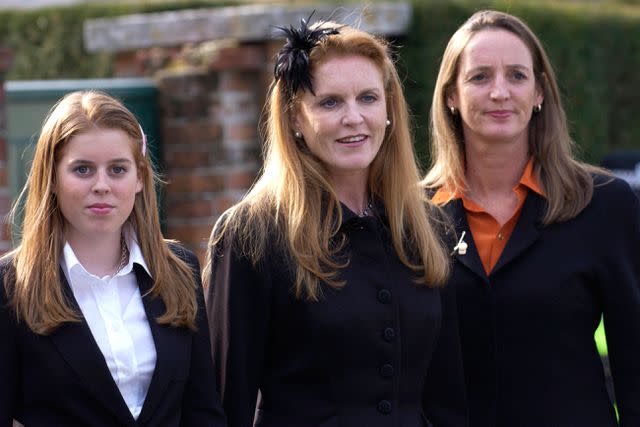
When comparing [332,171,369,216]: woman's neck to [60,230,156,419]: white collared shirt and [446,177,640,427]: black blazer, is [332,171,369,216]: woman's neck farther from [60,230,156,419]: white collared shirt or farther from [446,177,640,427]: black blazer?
[60,230,156,419]: white collared shirt

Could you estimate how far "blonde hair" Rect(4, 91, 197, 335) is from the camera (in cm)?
343

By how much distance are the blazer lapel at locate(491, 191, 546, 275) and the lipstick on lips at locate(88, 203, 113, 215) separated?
1331 mm

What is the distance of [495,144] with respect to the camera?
436 centimetres

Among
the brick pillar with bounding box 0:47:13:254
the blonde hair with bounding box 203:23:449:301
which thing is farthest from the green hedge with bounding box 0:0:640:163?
the blonde hair with bounding box 203:23:449:301

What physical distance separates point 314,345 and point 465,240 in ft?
2.60

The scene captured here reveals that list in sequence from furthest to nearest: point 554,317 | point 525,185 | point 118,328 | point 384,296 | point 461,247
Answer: point 525,185 < point 461,247 < point 554,317 < point 384,296 < point 118,328

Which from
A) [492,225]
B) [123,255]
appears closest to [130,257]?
[123,255]

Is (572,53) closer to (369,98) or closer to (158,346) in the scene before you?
(369,98)

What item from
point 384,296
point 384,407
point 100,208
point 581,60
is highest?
point 581,60

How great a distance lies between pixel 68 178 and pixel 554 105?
1769mm

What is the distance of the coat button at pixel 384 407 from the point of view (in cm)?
379

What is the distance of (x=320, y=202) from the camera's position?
3859mm

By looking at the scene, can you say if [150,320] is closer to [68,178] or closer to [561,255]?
[68,178]

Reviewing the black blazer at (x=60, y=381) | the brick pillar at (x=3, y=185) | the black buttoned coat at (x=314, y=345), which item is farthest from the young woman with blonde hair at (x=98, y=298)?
the brick pillar at (x=3, y=185)
